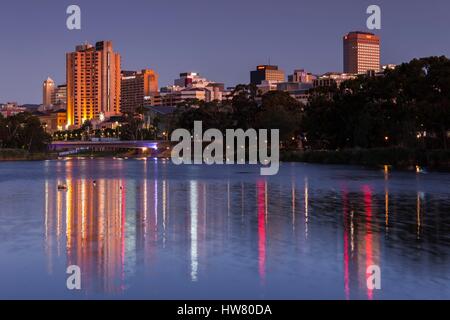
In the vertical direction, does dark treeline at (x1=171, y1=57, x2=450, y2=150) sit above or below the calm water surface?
above

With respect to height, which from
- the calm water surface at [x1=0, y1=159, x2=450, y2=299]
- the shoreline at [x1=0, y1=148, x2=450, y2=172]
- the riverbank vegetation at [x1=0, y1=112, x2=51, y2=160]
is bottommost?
the calm water surface at [x1=0, y1=159, x2=450, y2=299]

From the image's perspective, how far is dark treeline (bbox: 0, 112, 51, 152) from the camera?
189500 mm

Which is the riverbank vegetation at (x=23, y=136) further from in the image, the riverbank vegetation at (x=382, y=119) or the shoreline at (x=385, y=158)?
the shoreline at (x=385, y=158)

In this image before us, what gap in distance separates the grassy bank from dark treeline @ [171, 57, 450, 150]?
3.00 metres

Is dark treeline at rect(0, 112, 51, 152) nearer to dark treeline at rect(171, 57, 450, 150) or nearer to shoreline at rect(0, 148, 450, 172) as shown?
dark treeline at rect(171, 57, 450, 150)

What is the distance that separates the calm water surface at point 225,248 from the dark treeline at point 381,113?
58.4 meters

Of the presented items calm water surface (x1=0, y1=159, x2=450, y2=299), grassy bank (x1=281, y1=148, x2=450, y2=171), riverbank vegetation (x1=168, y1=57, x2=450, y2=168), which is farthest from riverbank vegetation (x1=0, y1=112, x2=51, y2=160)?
calm water surface (x1=0, y1=159, x2=450, y2=299)

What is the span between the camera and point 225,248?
18594 mm

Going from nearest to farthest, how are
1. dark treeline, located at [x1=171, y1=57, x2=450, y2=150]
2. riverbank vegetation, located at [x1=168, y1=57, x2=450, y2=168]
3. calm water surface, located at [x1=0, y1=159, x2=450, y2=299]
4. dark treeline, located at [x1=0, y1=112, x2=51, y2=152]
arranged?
calm water surface, located at [x1=0, y1=159, x2=450, y2=299], riverbank vegetation, located at [x1=168, y1=57, x2=450, y2=168], dark treeline, located at [x1=171, y1=57, x2=450, y2=150], dark treeline, located at [x1=0, y1=112, x2=51, y2=152]

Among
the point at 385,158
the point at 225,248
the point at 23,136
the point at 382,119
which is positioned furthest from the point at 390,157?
the point at 23,136

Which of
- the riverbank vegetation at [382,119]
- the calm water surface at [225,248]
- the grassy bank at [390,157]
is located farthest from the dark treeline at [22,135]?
the calm water surface at [225,248]

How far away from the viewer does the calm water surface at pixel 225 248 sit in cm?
1350

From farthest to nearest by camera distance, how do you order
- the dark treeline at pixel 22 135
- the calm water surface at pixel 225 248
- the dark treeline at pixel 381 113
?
the dark treeline at pixel 22 135 < the dark treeline at pixel 381 113 < the calm water surface at pixel 225 248

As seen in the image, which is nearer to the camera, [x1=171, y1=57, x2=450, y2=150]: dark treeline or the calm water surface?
the calm water surface
